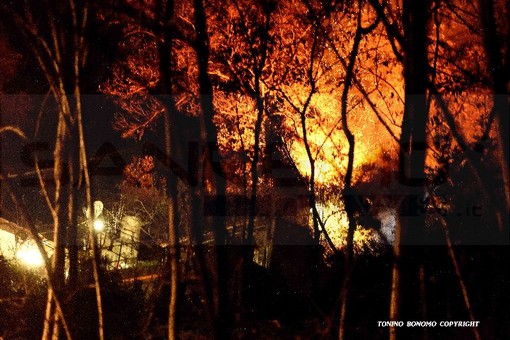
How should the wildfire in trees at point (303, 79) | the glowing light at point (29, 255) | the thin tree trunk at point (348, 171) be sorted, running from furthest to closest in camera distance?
the wildfire in trees at point (303, 79) < the glowing light at point (29, 255) < the thin tree trunk at point (348, 171)

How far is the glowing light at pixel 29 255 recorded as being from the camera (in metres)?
12.2

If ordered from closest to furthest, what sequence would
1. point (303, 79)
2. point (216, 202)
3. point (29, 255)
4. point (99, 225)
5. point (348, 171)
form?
point (216, 202) → point (348, 171) → point (29, 255) → point (303, 79) → point (99, 225)

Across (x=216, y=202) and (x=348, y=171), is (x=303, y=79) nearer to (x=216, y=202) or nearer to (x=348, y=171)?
(x=348, y=171)

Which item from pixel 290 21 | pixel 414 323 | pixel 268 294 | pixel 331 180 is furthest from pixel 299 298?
pixel 290 21

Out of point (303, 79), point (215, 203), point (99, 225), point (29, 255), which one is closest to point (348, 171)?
point (215, 203)

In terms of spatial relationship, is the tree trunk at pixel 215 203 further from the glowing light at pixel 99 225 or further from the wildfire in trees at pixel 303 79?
the glowing light at pixel 99 225

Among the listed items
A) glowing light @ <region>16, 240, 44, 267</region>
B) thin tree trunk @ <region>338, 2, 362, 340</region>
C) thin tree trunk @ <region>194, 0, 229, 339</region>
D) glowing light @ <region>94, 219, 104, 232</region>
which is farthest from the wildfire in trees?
glowing light @ <region>16, 240, 44, 267</region>

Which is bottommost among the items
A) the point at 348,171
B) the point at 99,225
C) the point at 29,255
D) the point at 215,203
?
the point at 29,255

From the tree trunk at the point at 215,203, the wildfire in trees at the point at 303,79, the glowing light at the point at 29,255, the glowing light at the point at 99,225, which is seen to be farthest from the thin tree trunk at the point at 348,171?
the glowing light at the point at 99,225

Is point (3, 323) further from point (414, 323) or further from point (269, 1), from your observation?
point (269, 1)

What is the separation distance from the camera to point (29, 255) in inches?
485

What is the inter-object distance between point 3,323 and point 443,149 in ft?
37.2

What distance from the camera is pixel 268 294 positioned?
13.2 m

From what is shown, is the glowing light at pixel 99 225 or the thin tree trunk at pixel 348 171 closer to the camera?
the thin tree trunk at pixel 348 171
